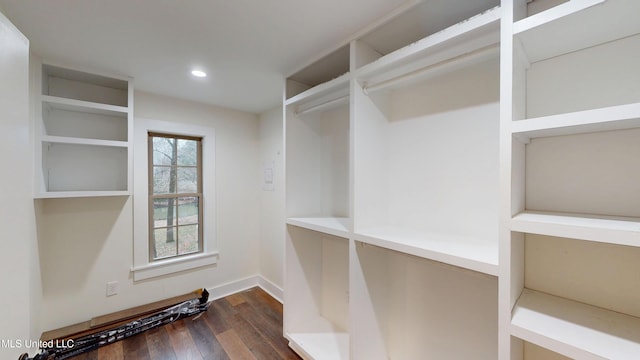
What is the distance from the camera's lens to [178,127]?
8.75 ft

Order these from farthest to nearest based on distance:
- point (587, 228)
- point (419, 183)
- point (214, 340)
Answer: point (214, 340) < point (419, 183) < point (587, 228)

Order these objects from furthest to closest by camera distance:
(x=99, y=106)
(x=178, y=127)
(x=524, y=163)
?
(x=178, y=127) → (x=99, y=106) → (x=524, y=163)

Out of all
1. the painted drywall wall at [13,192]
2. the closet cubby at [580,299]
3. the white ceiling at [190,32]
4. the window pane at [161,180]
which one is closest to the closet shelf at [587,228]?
the closet cubby at [580,299]

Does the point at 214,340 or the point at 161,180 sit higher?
the point at 161,180

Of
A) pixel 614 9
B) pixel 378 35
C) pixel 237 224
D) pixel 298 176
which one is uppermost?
pixel 378 35

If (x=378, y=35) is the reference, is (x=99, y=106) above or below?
below

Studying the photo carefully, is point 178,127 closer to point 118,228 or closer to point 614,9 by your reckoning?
point 118,228

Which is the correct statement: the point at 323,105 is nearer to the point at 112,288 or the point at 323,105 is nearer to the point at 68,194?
the point at 68,194

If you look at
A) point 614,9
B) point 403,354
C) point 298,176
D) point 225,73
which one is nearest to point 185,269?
point 298,176

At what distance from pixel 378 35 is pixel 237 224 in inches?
105

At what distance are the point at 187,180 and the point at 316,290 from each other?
1.99 m

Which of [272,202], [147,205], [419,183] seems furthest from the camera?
[272,202]

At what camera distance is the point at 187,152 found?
9.43 ft

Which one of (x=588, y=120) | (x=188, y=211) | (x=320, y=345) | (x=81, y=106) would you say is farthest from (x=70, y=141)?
(x=588, y=120)
